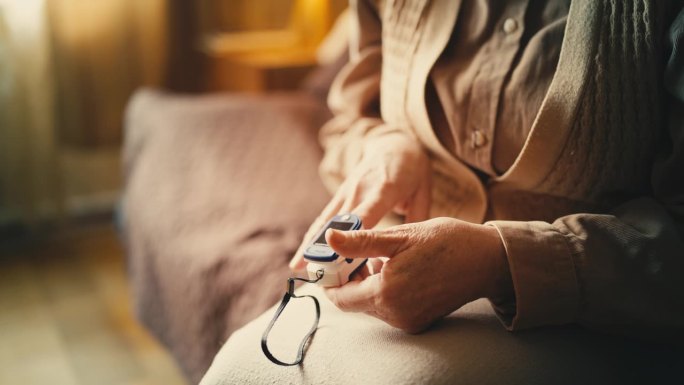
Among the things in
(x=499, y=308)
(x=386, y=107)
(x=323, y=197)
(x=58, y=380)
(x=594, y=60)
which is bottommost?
(x=58, y=380)

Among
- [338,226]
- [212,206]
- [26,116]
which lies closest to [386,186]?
[338,226]

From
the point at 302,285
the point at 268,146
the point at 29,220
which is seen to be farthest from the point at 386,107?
the point at 29,220

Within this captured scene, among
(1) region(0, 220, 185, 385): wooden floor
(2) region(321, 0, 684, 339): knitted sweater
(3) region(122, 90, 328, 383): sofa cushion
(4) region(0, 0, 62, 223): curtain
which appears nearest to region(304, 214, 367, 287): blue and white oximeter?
(2) region(321, 0, 684, 339): knitted sweater

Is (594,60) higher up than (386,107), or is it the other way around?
(594,60)

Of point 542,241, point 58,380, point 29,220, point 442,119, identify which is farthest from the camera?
point 29,220

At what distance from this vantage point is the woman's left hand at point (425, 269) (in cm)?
60

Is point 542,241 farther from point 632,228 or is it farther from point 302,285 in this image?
point 302,285

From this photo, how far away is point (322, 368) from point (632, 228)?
330 millimetres

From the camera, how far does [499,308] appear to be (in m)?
0.63

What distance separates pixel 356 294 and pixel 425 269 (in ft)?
0.24

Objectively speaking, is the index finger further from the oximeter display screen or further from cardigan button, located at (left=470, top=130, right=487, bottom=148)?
cardigan button, located at (left=470, top=130, right=487, bottom=148)

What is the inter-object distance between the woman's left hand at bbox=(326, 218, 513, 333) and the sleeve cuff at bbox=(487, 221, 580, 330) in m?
0.02

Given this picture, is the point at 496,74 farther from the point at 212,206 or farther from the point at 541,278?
the point at 212,206

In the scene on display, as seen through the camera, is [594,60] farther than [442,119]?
No
